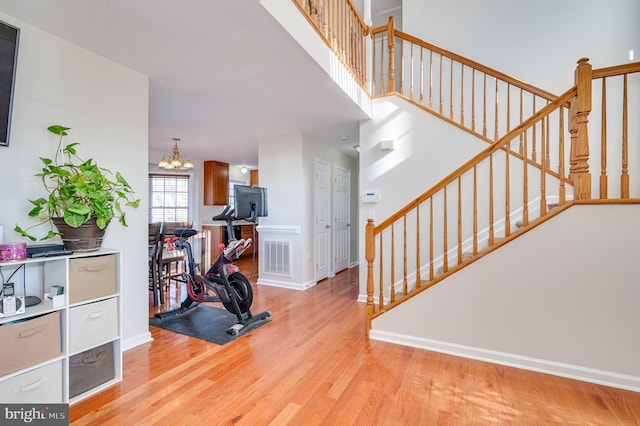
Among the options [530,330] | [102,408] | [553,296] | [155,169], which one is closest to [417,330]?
[530,330]

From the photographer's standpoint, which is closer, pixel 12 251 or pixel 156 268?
pixel 12 251

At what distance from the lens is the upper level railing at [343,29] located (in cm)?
251

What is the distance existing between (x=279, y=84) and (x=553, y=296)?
284 cm

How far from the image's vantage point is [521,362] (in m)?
2.23

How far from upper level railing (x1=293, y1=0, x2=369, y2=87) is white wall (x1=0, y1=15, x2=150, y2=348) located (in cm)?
159

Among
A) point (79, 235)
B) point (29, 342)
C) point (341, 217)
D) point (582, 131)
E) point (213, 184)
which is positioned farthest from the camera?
point (213, 184)

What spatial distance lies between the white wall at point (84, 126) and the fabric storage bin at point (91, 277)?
0.45 meters

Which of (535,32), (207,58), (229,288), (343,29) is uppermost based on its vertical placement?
(535,32)

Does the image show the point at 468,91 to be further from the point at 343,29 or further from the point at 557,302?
the point at 557,302

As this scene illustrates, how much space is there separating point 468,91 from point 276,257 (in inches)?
144

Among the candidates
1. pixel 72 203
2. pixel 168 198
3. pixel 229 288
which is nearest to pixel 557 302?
pixel 229 288

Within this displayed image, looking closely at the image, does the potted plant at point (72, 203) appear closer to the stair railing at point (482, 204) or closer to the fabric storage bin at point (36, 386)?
the fabric storage bin at point (36, 386)

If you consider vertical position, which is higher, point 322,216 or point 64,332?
point 322,216

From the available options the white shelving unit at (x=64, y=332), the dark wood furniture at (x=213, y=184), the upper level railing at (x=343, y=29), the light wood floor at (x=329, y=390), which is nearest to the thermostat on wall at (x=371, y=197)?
the upper level railing at (x=343, y=29)
